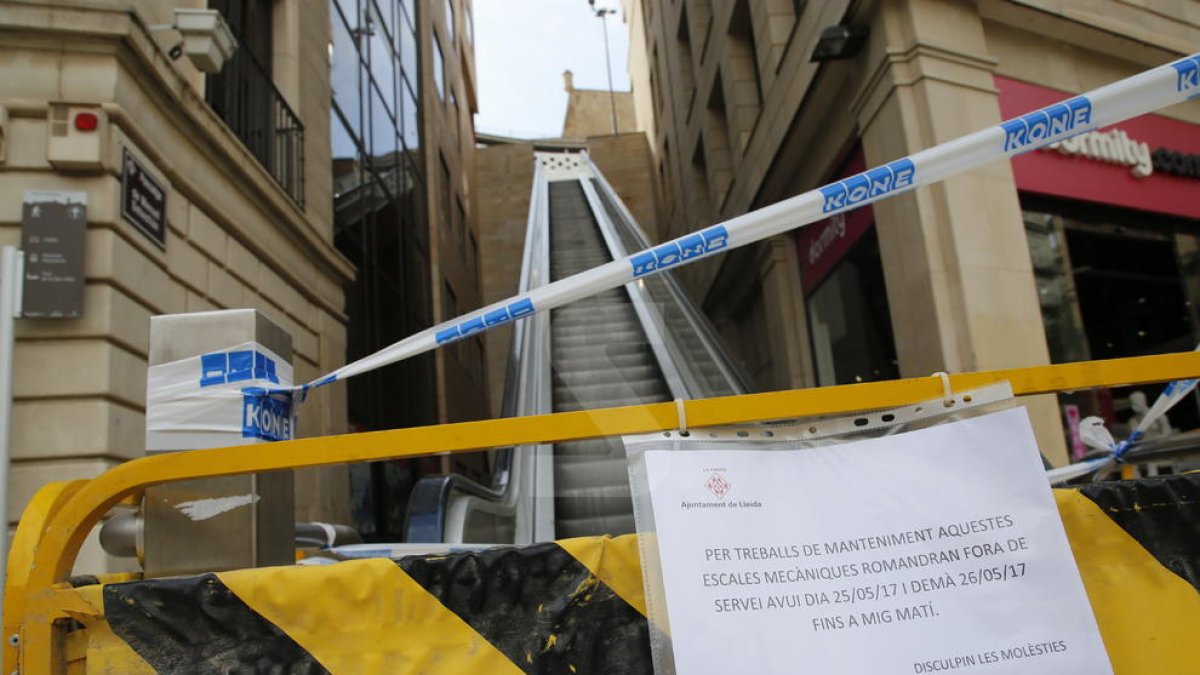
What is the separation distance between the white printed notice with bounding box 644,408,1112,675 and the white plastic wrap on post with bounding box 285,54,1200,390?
89 cm

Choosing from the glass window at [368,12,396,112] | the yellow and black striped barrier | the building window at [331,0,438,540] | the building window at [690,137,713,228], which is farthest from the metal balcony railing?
the building window at [690,137,713,228]

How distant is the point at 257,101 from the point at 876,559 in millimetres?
9034

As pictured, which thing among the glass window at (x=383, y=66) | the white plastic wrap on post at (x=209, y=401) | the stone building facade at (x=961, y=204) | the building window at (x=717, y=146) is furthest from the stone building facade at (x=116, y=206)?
the building window at (x=717, y=146)

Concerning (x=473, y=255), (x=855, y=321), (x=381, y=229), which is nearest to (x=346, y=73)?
(x=381, y=229)

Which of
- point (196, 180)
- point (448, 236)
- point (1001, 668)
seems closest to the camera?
point (1001, 668)

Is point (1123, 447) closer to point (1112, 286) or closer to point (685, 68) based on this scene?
point (1112, 286)

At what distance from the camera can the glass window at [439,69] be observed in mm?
22948

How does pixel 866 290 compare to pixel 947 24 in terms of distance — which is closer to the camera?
pixel 947 24

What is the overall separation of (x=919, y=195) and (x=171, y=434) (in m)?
6.70

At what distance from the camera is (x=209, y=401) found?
73.4 inches

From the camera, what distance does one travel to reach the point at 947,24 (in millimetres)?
7660

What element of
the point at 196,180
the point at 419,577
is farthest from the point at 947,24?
the point at 419,577

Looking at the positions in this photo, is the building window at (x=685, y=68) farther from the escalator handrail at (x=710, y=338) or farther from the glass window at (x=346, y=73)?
the escalator handrail at (x=710, y=338)

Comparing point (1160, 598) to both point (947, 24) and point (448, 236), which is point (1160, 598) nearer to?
point (947, 24)
